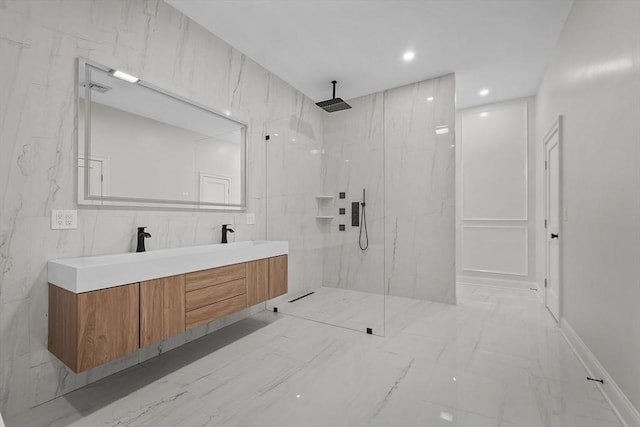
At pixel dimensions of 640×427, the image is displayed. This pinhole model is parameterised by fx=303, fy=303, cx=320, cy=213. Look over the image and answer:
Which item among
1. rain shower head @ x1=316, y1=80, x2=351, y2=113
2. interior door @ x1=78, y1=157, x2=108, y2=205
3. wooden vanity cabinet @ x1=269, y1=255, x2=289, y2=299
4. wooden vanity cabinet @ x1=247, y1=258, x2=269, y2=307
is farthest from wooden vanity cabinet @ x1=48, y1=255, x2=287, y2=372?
rain shower head @ x1=316, y1=80, x2=351, y2=113

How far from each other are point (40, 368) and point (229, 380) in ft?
3.46

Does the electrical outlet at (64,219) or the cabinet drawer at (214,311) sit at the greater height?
the electrical outlet at (64,219)

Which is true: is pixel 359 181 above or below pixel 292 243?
above

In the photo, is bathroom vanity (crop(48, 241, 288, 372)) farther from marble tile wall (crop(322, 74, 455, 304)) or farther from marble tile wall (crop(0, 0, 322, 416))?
marble tile wall (crop(322, 74, 455, 304))

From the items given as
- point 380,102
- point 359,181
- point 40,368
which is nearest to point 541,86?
point 380,102

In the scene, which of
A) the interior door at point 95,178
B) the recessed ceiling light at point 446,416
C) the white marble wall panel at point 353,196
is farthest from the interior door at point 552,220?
the interior door at point 95,178

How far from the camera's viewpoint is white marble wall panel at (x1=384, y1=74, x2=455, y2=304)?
3740 mm

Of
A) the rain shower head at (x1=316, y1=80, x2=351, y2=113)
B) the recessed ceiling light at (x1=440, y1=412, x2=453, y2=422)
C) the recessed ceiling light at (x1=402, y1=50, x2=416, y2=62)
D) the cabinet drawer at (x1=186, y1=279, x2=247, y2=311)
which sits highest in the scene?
the recessed ceiling light at (x1=402, y1=50, x2=416, y2=62)

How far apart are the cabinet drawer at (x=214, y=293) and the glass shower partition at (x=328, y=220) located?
0.98 meters

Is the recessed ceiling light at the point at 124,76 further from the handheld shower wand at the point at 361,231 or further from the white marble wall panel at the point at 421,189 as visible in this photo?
the white marble wall panel at the point at 421,189

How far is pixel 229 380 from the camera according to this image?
6.50ft

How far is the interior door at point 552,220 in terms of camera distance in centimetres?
304

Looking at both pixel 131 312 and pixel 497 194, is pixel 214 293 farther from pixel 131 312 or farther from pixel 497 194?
pixel 497 194

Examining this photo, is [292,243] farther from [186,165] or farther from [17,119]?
[17,119]
